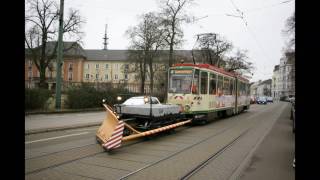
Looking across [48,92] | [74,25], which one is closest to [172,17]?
[74,25]

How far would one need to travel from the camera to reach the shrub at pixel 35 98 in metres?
22.6

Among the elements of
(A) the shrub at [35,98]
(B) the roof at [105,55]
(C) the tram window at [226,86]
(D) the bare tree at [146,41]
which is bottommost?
(A) the shrub at [35,98]

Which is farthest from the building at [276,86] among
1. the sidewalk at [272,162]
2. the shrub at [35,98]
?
the sidewalk at [272,162]

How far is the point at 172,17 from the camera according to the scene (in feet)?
125

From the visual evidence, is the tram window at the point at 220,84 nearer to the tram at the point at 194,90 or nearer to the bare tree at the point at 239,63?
the tram at the point at 194,90

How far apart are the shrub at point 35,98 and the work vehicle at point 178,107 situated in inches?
306

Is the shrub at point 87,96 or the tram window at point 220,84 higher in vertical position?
the tram window at point 220,84

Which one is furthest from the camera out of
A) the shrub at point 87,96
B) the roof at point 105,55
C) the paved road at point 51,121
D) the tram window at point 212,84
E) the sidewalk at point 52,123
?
the roof at point 105,55

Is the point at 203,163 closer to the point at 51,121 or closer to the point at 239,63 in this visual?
the point at 51,121
